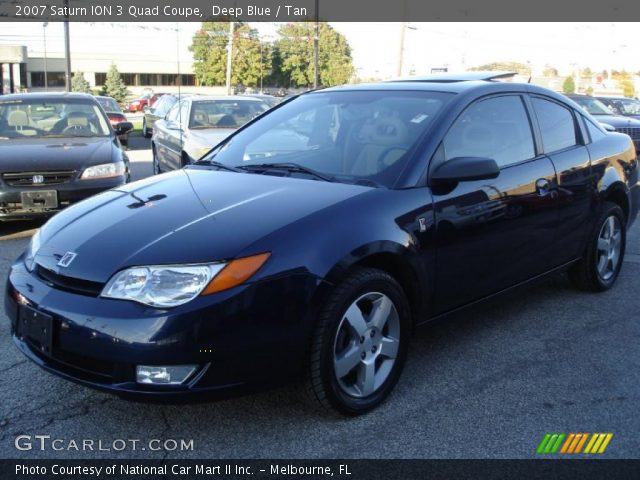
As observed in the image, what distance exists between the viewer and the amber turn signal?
8.75ft

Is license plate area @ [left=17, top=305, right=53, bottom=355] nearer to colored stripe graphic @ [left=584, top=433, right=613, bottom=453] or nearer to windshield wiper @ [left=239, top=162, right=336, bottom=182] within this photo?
windshield wiper @ [left=239, top=162, right=336, bottom=182]

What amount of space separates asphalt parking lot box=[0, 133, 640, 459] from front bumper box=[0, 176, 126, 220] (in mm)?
2817

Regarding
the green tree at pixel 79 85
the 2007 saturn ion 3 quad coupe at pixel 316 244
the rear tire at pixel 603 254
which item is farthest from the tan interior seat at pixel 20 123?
the green tree at pixel 79 85

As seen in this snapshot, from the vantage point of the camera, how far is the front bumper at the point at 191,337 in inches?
103

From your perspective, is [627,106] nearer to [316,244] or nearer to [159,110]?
[159,110]

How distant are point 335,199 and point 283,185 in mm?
402

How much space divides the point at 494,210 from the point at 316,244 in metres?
1.36

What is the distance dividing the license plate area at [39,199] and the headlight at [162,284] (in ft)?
14.9

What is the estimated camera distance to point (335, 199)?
3.17 meters

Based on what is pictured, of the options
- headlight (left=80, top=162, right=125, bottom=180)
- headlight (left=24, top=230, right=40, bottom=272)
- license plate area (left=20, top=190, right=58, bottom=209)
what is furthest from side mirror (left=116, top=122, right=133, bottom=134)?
headlight (left=24, top=230, right=40, bottom=272)

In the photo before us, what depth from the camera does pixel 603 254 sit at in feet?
16.9

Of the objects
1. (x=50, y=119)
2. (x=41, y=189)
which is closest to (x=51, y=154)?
(x=41, y=189)

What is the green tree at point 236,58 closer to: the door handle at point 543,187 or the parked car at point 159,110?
the parked car at point 159,110
